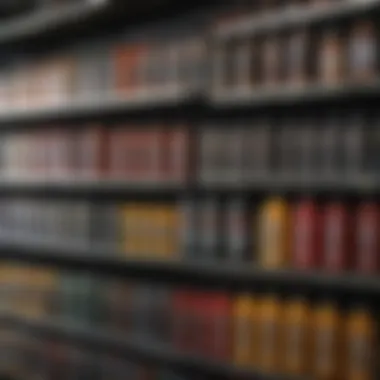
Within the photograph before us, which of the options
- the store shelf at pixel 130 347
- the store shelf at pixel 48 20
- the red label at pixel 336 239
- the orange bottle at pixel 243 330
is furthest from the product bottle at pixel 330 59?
the store shelf at pixel 48 20

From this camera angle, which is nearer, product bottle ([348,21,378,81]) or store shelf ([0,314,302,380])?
product bottle ([348,21,378,81])

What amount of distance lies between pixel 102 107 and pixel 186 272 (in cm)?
93

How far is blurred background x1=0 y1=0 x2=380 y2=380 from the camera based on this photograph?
2.96m

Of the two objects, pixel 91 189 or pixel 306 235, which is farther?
pixel 91 189

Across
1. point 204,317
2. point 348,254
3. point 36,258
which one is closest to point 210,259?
point 204,317

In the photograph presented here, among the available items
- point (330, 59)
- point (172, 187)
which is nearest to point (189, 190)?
point (172, 187)

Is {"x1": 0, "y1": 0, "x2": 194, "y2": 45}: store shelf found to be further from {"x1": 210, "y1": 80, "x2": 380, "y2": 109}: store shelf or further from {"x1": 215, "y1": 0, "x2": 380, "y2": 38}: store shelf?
{"x1": 210, "y1": 80, "x2": 380, "y2": 109}: store shelf

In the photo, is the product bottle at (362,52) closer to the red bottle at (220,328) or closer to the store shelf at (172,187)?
the store shelf at (172,187)

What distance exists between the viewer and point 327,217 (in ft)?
9.89

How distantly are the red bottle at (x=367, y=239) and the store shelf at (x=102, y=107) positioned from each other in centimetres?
93

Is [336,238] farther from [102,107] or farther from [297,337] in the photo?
[102,107]

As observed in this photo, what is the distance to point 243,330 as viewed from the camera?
10.8 feet

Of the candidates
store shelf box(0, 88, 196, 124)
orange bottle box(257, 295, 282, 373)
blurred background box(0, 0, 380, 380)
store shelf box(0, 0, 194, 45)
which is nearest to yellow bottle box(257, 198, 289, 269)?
blurred background box(0, 0, 380, 380)

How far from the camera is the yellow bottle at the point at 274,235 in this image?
3.15 m
